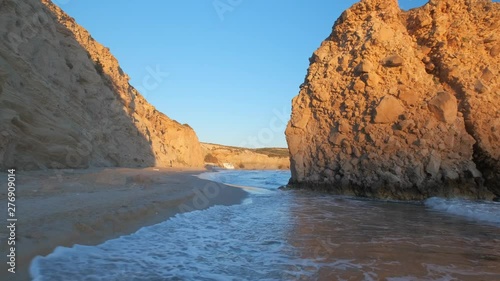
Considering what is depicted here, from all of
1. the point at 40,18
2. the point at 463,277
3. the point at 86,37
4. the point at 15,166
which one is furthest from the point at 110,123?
the point at 463,277

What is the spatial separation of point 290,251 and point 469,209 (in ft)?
19.4

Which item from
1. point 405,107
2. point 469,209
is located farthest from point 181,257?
point 405,107

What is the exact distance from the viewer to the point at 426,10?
1272cm

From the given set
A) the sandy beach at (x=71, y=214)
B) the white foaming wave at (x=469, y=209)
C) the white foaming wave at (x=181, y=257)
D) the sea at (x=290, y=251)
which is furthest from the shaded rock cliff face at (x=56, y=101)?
the white foaming wave at (x=469, y=209)

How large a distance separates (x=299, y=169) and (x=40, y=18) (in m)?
12.9

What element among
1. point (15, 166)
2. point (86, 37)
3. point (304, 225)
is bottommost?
point (304, 225)

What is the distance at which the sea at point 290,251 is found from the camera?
3.11 metres

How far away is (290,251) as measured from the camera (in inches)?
159

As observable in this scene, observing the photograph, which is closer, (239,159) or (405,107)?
(405,107)

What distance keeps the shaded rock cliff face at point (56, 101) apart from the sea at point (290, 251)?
595 cm

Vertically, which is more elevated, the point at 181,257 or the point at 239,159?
the point at 239,159

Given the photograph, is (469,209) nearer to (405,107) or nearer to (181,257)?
(405,107)

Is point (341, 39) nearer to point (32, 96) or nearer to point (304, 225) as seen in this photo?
point (304, 225)

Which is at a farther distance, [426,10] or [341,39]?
[341,39]
